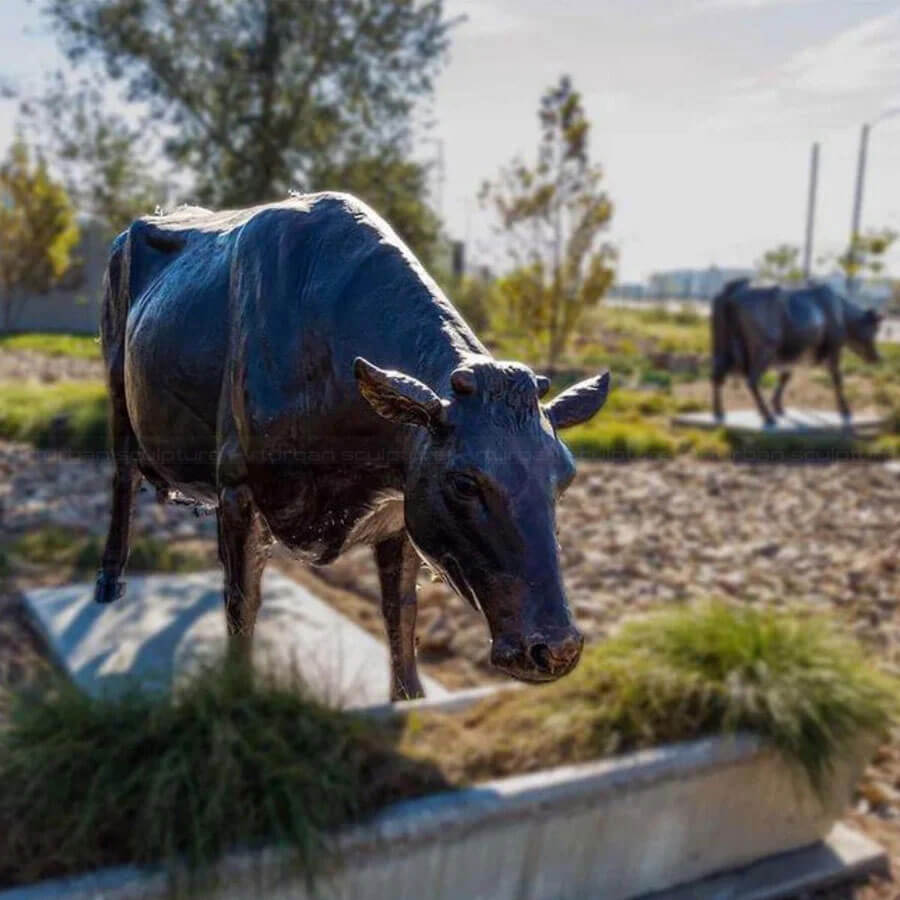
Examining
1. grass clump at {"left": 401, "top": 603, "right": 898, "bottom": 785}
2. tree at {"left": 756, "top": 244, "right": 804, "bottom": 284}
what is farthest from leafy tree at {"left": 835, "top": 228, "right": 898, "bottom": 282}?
grass clump at {"left": 401, "top": 603, "right": 898, "bottom": 785}

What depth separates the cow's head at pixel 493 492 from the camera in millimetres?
1196

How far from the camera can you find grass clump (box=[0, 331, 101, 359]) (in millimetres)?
30406

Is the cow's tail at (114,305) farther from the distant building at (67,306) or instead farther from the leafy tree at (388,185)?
the distant building at (67,306)

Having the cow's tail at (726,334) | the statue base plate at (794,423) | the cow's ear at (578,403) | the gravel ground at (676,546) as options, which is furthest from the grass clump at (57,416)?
the cow's ear at (578,403)

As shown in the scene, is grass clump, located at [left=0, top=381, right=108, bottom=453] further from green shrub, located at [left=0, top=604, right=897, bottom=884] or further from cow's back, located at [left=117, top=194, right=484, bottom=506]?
cow's back, located at [left=117, top=194, right=484, bottom=506]

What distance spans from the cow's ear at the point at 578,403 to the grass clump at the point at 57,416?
13.9 meters

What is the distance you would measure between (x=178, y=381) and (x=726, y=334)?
719 inches

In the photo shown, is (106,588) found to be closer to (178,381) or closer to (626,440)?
(178,381)

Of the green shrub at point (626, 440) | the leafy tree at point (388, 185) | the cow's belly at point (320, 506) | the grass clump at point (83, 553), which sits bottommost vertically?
the grass clump at point (83, 553)

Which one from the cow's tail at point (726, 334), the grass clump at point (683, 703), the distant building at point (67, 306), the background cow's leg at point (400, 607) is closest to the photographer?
the background cow's leg at point (400, 607)

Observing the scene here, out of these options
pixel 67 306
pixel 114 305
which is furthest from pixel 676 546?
pixel 67 306

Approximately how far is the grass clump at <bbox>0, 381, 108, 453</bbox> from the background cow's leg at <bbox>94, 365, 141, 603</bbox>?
43.0 ft

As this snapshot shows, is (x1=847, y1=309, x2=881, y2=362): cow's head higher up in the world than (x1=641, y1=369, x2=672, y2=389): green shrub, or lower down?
higher up

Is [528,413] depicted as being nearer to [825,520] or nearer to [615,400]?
[825,520]
